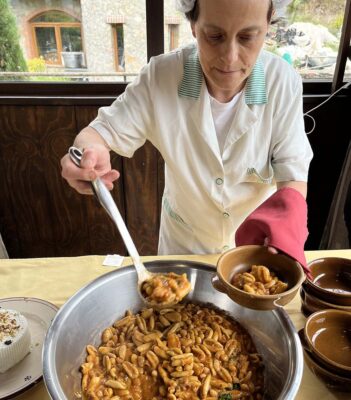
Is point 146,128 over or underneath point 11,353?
over

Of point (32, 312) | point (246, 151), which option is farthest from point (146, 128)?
→ point (32, 312)

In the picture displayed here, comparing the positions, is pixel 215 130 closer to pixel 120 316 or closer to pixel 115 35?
pixel 120 316

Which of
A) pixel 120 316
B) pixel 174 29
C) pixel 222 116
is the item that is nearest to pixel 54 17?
pixel 174 29

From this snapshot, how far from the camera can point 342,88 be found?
7.14 ft

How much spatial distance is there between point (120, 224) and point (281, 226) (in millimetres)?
404

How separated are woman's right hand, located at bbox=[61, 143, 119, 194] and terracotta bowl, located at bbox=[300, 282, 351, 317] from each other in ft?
1.99

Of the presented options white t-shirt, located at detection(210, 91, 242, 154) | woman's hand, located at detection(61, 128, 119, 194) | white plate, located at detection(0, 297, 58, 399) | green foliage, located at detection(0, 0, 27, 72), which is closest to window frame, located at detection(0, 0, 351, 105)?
green foliage, located at detection(0, 0, 27, 72)

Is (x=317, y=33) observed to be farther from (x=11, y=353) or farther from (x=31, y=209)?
(x=11, y=353)

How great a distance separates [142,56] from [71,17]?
43cm

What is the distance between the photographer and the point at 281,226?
0.93 meters

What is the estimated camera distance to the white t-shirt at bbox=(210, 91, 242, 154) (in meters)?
1.29

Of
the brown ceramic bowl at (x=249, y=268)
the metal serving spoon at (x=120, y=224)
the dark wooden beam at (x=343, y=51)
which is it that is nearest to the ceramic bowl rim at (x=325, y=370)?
the brown ceramic bowl at (x=249, y=268)

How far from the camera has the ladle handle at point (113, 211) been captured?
0.95m

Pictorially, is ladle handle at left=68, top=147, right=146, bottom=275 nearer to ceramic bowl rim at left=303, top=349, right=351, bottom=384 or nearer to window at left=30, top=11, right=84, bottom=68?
ceramic bowl rim at left=303, top=349, right=351, bottom=384
